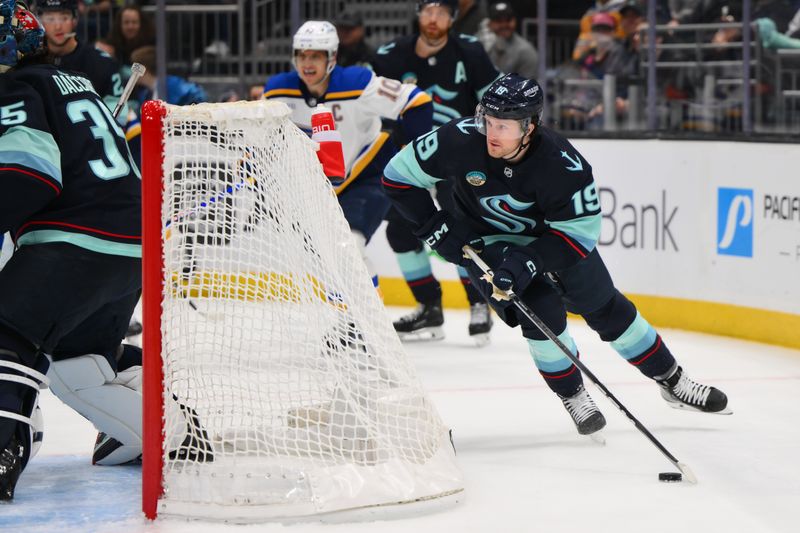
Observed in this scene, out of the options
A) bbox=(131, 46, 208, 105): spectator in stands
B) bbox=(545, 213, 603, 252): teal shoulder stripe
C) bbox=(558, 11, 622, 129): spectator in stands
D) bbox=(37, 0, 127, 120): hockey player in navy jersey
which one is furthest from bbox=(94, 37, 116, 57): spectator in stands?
bbox=(545, 213, 603, 252): teal shoulder stripe

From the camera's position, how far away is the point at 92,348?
3135 millimetres

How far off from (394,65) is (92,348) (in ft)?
9.69

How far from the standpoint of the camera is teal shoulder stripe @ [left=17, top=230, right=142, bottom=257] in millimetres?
2916

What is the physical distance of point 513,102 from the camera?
3.30m

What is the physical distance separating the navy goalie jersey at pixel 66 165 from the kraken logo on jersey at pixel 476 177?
0.94 metres

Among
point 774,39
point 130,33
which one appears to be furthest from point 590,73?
point 130,33

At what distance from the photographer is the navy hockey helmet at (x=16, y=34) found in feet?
9.47

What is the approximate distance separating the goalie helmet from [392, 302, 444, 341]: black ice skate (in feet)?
7.52

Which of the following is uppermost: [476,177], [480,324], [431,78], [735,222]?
[431,78]

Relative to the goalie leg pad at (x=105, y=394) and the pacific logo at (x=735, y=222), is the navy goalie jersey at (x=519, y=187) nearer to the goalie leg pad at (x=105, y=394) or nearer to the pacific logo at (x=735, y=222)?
the goalie leg pad at (x=105, y=394)

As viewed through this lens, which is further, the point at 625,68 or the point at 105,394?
the point at 625,68

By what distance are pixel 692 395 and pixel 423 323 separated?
1922 mm

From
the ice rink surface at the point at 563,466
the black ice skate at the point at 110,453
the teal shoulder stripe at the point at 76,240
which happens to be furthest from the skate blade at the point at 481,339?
the teal shoulder stripe at the point at 76,240

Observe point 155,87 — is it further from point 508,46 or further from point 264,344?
point 264,344
